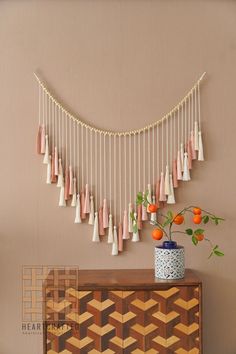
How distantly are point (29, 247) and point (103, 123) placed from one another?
770 mm

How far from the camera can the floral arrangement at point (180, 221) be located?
8.45ft

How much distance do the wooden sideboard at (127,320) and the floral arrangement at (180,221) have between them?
0.26m

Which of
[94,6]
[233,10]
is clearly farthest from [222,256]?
[94,6]

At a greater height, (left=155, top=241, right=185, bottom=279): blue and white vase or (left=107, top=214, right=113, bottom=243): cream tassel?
(left=107, top=214, right=113, bottom=243): cream tassel

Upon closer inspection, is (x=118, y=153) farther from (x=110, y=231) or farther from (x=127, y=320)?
(x=127, y=320)

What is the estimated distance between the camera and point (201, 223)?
9.14 ft

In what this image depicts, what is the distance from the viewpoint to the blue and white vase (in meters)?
2.51

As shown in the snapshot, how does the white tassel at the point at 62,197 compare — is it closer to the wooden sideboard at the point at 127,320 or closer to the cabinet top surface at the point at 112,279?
the cabinet top surface at the point at 112,279

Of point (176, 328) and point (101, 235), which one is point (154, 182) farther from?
point (176, 328)

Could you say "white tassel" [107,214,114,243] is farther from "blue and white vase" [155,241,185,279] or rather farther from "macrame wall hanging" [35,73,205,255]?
"blue and white vase" [155,241,185,279]

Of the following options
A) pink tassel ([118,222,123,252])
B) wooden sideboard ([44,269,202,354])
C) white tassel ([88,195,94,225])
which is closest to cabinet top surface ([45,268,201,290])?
wooden sideboard ([44,269,202,354])

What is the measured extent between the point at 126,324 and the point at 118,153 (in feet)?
2.92

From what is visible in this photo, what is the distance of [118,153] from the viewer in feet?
9.14

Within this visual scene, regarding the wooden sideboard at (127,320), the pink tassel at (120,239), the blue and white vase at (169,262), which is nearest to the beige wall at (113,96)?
the pink tassel at (120,239)
